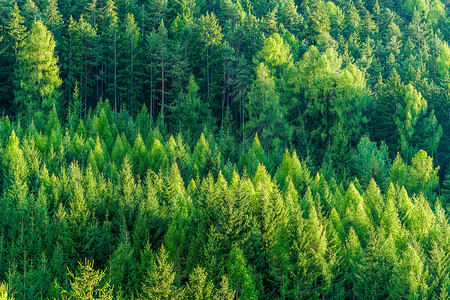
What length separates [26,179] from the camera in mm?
46406

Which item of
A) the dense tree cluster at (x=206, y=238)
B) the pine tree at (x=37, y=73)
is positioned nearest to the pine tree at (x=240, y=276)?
the dense tree cluster at (x=206, y=238)

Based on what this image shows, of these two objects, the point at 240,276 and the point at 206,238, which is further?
the point at 206,238

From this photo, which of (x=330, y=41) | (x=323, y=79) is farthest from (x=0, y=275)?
(x=330, y=41)

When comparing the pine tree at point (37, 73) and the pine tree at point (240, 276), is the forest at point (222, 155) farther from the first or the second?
the pine tree at point (37, 73)

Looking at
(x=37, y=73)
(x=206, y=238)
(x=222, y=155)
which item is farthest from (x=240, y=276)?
(x=37, y=73)

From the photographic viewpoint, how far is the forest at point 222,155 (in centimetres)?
3547

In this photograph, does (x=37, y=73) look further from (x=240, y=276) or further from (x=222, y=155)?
(x=240, y=276)

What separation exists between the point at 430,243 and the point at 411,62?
50866 mm

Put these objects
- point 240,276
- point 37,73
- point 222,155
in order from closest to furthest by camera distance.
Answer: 1. point 240,276
2. point 222,155
3. point 37,73

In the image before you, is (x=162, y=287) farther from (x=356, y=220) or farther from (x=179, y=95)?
(x=179, y=95)

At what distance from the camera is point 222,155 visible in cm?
5809

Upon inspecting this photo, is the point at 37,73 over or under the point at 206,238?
over

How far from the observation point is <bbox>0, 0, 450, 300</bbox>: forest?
116 feet

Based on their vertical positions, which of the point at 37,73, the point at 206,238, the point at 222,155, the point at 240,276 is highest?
the point at 37,73
